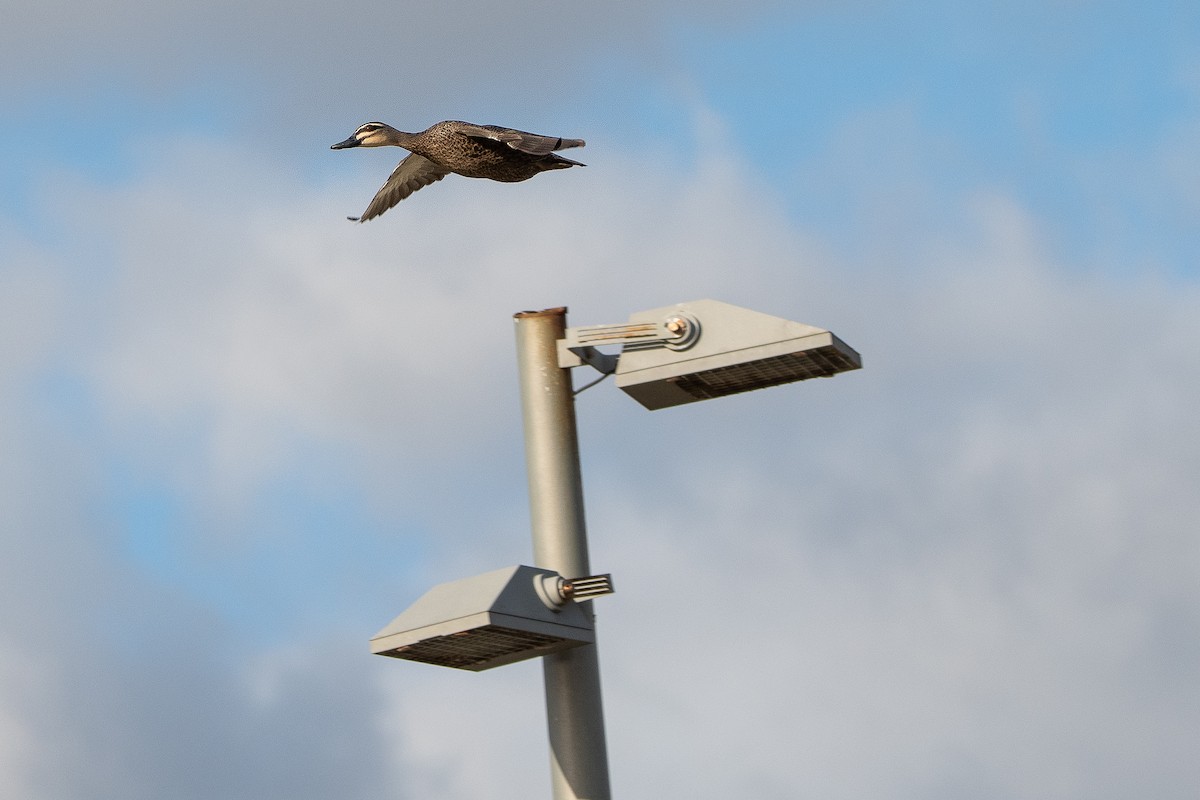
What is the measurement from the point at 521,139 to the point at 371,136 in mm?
3629

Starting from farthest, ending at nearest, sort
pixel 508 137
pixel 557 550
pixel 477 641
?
pixel 508 137
pixel 557 550
pixel 477 641

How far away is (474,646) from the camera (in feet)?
29.0

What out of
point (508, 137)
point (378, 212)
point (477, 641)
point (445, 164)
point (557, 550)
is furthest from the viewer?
point (378, 212)

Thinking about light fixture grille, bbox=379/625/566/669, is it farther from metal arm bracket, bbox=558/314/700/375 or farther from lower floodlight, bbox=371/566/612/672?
metal arm bracket, bbox=558/314/700/375

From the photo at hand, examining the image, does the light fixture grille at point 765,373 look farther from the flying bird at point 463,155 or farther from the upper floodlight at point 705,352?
the flying bird at point 463,155

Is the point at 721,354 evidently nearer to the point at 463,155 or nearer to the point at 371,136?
the point at 463,155

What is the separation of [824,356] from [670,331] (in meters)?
0.95

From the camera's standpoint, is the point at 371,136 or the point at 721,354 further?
the point at 371,136

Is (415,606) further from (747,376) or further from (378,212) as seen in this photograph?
(378,212)

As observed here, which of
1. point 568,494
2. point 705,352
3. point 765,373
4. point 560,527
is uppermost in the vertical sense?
point 705,352

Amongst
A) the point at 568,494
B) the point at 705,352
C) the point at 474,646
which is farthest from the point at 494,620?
the point at 705,352

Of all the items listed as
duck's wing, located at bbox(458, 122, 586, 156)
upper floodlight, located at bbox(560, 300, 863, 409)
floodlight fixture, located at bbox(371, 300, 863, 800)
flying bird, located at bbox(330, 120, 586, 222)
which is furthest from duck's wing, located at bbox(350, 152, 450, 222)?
upper floodlight, located at bbox(560, 300, 863, 409)

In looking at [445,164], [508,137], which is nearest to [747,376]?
[508,137]

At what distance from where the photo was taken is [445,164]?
13391 mm
